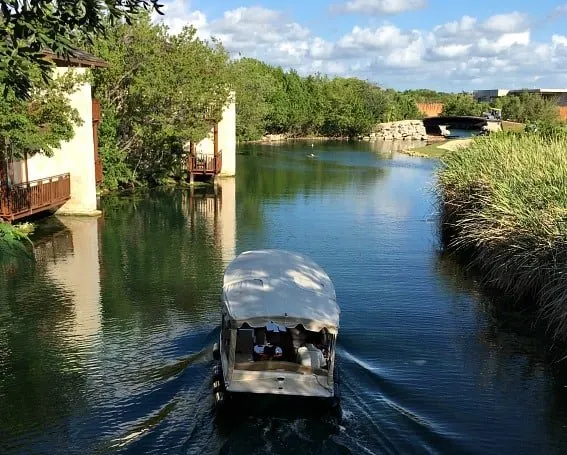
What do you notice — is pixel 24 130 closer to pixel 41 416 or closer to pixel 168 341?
pixel 168 341

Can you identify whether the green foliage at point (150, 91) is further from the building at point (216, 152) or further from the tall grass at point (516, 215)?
the tall grass at point (516, 215)

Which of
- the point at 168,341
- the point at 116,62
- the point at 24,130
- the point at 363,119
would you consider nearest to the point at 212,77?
the point at 116,62

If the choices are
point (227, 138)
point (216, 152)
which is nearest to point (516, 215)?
point (216, 152)

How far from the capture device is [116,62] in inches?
1499

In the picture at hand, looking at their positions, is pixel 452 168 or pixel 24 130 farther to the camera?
pixel 452 168

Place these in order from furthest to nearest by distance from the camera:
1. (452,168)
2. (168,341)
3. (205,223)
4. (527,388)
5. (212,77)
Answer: (212,77) → (205,223) → (452,168) → (168,341) → (527,388)

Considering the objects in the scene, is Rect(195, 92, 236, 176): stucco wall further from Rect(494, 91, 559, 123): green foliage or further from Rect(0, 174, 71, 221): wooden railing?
Rect(494, 91, 559, 123): green foliage

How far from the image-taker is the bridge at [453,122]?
4377 inches

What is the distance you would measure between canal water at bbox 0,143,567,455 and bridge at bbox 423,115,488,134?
85.9m

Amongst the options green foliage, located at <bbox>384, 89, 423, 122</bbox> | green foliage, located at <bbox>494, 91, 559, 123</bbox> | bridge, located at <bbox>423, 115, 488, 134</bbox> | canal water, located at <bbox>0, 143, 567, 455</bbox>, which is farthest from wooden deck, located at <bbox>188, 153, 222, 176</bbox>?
green foliage, located at <bbox>384, 89, 423, 122</bbox>

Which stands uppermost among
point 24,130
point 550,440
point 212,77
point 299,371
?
point 212,77

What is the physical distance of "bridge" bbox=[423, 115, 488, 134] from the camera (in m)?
111

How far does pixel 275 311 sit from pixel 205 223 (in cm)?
2035

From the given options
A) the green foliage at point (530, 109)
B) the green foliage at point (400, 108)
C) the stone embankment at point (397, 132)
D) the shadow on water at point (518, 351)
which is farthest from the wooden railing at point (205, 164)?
the green foliage at point (400, 108)
